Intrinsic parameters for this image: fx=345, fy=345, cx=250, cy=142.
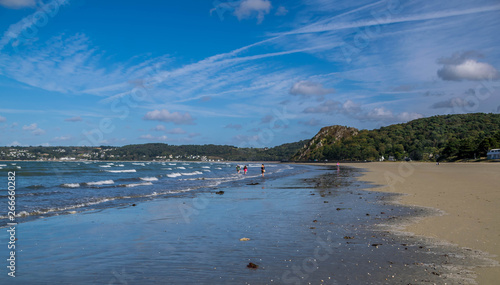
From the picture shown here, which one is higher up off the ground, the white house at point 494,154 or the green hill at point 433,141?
the green hill at point 433,141

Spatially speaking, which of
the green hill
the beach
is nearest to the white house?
the green hill

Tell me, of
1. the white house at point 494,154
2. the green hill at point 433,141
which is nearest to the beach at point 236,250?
the white house at point 494,154

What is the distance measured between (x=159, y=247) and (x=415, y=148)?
15463 centimetres

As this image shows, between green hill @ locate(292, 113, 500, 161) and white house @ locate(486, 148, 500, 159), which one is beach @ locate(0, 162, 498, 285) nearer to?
white house @ locate(486, 148, 500, 159)

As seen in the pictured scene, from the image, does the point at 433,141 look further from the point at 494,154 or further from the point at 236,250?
the point at 236,250

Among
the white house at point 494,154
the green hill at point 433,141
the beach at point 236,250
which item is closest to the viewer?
the beach at point 236,250

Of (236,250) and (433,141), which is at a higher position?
(433,141)

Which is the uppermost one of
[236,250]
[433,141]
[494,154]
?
[433,141]

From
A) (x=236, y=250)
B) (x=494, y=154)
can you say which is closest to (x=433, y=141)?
(x=494, y=154)

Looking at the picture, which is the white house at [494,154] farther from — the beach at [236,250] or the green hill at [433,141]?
the beach at [236,250]

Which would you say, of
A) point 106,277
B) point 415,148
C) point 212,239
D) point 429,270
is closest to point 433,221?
point 429,270

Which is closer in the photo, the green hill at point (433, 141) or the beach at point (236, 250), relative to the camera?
the beach at point (236, 250)

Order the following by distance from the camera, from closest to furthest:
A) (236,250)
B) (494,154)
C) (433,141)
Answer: (236,250), (494,154), (433,141)

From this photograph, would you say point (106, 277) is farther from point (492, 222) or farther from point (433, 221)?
point (492, 222)
